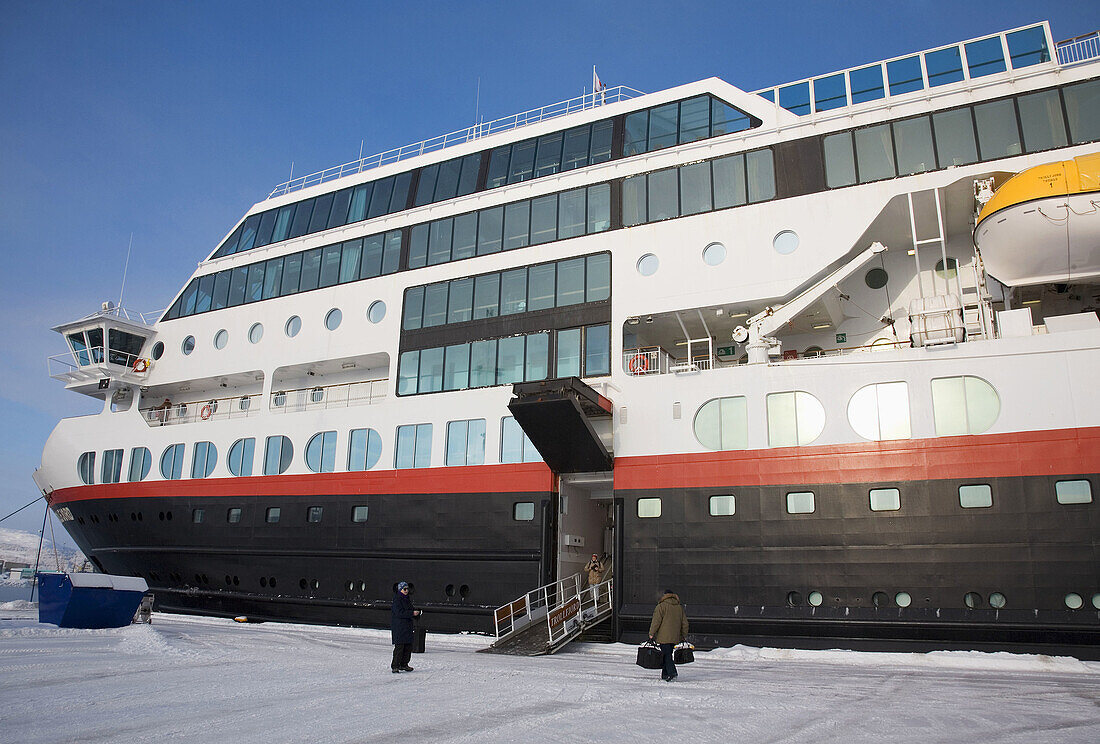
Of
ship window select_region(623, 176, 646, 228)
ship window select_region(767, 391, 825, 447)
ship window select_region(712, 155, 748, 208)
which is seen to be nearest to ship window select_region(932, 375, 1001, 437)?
ship window select_region(767, 391, 825, 447)

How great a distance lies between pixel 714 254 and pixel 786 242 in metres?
1.44

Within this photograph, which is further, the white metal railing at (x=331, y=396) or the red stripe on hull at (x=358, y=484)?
the white metal railing at (x=331, y=396)

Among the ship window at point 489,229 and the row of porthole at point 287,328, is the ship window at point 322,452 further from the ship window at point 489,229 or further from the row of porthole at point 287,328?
the ship window at point 489,229

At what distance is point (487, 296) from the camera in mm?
17953

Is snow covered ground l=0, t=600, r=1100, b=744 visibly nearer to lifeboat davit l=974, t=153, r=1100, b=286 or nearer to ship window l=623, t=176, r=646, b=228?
lifeboat davit l=974, t=153, r=1100, b=286

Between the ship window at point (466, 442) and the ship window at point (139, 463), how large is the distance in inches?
385

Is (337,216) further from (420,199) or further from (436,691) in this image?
(436,691)

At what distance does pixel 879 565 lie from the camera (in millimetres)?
12148

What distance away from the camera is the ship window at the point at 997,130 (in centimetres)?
1386

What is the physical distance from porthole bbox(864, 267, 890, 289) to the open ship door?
5984 mm

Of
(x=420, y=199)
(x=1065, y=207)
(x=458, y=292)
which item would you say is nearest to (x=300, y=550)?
(x=458, y=292)

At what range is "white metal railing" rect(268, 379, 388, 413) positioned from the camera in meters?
19.7

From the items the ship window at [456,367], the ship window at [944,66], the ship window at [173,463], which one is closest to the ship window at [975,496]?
the ship window at [944,66]

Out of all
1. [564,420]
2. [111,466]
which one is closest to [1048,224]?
[564,420]
